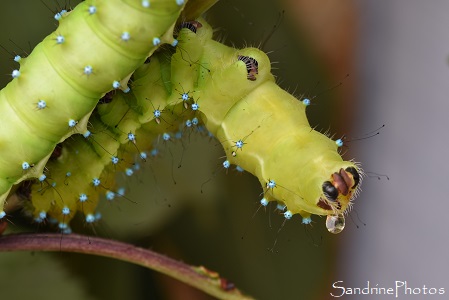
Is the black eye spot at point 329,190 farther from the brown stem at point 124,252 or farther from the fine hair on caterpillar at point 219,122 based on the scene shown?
the brown stem at point 124,252

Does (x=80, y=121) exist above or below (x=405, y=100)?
below

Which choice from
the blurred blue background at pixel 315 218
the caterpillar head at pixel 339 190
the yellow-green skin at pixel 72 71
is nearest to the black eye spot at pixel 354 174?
the caterpillar head at pixel 339 190

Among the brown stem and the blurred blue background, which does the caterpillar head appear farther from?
the blurred blue background

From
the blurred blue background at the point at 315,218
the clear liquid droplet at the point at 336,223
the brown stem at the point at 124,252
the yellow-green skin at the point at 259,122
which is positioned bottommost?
the brown stem at the point at 124,252

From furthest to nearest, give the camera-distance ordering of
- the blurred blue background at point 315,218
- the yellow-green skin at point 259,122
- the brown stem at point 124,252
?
1. the blurred blue background at point 315,218
2. the brown stem at point 124,252
3. the yellow-green skin at point 259,122

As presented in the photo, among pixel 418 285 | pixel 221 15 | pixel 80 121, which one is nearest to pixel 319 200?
pixel 80 121

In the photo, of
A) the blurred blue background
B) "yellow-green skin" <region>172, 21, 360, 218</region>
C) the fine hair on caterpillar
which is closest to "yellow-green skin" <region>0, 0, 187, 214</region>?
the fine hair on caterpillar

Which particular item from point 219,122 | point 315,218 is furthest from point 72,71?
point 315,218

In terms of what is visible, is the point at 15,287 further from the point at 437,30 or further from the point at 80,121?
the point at 437,30
